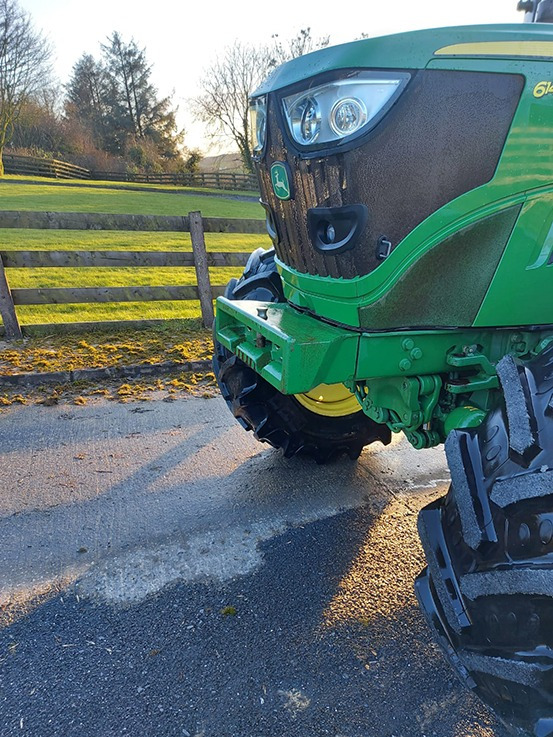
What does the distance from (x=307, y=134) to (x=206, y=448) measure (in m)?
2.25

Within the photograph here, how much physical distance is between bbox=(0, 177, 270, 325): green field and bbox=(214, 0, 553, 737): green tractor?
4740mm

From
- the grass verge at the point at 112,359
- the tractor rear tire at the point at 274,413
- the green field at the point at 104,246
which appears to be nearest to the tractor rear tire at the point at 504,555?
the tractor rear tire at the point at 274,413

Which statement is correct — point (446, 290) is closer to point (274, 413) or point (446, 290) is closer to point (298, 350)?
point (298, 350)

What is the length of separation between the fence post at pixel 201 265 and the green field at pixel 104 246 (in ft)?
1.68

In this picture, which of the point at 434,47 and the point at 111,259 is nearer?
the point at 434,47

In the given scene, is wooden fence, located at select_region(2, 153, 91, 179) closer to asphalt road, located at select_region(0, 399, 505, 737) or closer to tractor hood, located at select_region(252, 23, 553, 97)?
asphalt road, located at select_region(0, 399, 505, 737)

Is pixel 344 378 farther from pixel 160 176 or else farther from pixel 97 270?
pixel 160 176

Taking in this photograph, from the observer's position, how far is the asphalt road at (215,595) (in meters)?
1.63

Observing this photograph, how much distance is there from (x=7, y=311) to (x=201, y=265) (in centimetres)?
205

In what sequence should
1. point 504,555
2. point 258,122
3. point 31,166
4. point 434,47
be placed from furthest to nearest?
point 31,166
point 258,122
point 434,47
point 504,555

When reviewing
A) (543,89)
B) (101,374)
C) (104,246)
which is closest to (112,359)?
(101,374)

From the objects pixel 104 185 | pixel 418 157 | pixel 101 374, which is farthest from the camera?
pixel 104 185

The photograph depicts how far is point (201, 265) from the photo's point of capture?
5750 mm

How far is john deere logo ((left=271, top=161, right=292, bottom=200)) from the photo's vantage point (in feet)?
5.60
